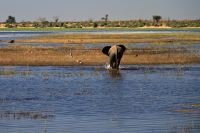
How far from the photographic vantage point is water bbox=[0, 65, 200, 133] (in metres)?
17.9

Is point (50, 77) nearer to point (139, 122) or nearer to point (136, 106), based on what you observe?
point (136, 106)

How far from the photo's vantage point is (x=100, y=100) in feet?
76.1

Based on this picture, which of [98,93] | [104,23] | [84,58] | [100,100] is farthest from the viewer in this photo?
[104,23]

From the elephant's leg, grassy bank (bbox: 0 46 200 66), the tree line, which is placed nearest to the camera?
the elephant's leg

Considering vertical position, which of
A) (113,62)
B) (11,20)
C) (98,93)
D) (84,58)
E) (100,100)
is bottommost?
(11,20)

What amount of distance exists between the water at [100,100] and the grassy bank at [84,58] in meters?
3.26

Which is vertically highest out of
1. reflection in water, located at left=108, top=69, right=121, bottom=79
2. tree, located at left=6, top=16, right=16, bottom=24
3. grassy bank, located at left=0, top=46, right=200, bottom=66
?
reflection in water, located at left=108, top=69, right=121, bottom=79

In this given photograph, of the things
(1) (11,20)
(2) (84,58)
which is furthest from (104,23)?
(2) (84,58)

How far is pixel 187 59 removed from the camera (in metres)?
40.2

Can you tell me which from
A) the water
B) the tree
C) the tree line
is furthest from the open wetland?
the tree

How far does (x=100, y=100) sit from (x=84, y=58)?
18.3m

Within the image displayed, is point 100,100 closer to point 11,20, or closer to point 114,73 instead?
point 114,73

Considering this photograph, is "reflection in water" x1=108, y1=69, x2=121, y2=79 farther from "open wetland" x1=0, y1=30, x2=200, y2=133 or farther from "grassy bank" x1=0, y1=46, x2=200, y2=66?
"grassy bank" x1=0, y1=46, x2=200, y2=66

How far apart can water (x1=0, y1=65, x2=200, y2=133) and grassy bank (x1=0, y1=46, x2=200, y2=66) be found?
10.7 ft
